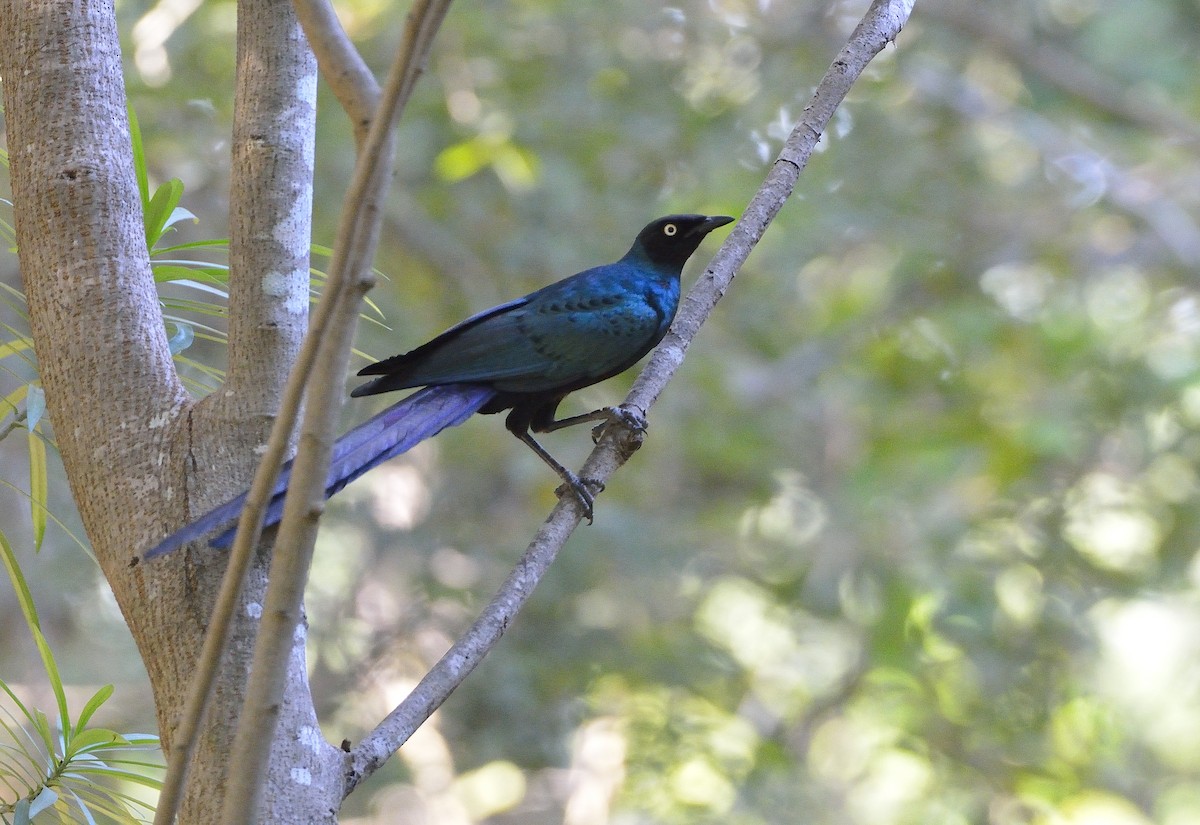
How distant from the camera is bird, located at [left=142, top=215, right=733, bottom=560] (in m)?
2.90

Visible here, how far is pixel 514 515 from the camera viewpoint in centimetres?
771

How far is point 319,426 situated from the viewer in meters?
1.42

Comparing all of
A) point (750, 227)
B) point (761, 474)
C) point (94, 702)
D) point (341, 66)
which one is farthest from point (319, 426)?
point (761, 474)

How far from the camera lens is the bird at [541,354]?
2.90 metres

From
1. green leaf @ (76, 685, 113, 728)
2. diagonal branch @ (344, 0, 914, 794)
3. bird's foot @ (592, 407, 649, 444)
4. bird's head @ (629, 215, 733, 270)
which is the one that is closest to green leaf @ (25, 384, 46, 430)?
green leaf @ (76, 685, 113, 728)

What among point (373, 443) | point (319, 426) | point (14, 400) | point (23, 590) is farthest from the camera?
point (14, 400)

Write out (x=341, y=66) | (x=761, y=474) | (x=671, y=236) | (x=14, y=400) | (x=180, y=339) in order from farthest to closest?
(x=761, y=474) → (x=671, y=236) → (x=14, y=400) → (x=180, y=339) → (x=341, y=66)

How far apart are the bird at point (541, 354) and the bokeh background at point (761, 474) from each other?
241 centimetres

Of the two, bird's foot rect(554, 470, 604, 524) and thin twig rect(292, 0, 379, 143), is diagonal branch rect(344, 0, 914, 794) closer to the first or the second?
bird's foot rect(554, 470, 604, 524)

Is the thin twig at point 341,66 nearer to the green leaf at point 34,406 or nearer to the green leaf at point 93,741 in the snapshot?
the green leaf at point 34,406

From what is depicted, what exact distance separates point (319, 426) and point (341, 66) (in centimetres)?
47

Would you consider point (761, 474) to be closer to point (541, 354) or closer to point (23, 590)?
point (541, 354)

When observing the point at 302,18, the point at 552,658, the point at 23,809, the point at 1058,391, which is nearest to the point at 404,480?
the point at 552,658

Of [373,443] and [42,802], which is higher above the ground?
[373,443]
